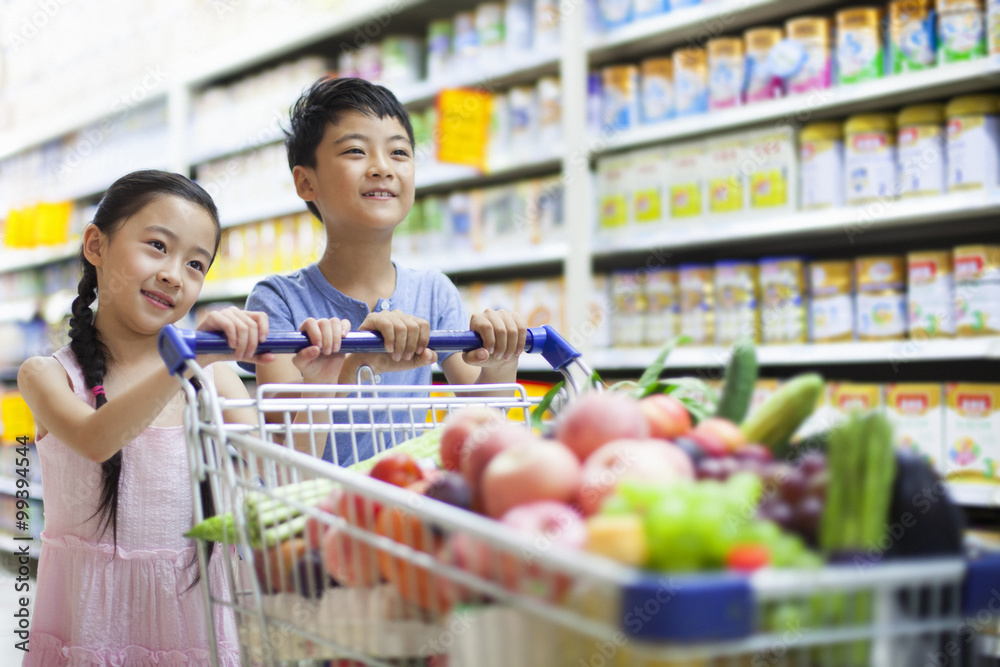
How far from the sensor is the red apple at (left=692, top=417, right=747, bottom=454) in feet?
2.39

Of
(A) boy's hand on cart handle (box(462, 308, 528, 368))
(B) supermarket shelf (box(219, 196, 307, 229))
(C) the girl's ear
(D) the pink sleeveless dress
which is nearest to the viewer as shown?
(A) boy's hand on cart handle (box(462, 308, 528, 368))

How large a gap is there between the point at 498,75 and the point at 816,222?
1.28 metres

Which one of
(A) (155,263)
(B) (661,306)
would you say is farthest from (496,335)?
(B) (661,306)

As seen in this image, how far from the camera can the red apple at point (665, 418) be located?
80 cm

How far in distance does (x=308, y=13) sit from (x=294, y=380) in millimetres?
2647

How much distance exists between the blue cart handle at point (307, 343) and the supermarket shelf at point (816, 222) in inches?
52.4

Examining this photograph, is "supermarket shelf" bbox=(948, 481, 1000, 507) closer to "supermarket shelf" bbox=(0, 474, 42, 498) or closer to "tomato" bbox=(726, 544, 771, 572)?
"tomato" bbox=(726, 544, 771, 572)

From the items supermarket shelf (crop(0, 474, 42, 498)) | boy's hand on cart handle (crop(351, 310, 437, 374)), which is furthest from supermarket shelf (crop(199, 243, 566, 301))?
supermarket shelf (crop(0, 474, 42, 498))

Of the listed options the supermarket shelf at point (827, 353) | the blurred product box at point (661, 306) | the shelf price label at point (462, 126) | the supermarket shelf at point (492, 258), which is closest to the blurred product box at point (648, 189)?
the blurred product box at point (661, 306)

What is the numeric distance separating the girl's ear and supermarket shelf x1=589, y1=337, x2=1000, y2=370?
153 centimetres

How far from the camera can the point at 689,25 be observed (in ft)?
8.60

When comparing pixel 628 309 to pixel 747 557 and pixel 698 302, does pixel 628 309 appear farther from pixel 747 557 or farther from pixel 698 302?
pixel 747 557

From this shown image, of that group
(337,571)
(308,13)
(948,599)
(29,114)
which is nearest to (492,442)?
(337,571)

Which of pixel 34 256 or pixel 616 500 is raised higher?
pixel 34 256
